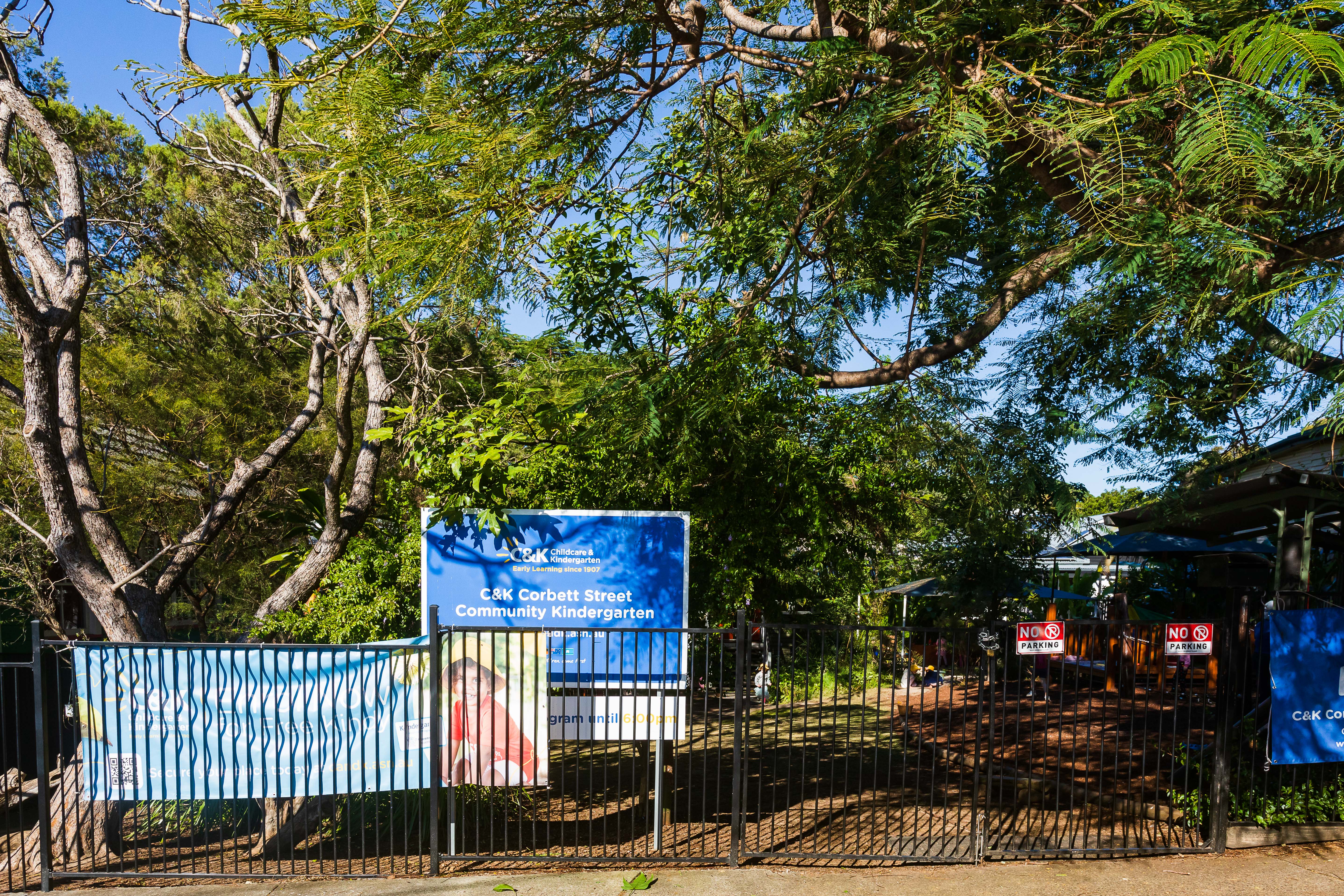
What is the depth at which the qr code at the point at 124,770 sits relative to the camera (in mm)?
6254

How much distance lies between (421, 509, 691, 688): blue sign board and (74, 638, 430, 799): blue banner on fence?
0.80 meters

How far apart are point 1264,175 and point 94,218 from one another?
11.8 metres

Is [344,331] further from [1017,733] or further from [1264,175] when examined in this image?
[1264,175]

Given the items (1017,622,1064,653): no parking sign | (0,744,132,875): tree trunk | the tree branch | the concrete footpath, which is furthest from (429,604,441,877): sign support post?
(1017,622,1064,653): no parking sign

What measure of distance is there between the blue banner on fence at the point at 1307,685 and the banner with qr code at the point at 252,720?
5713 millimetres

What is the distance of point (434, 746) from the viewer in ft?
20.9

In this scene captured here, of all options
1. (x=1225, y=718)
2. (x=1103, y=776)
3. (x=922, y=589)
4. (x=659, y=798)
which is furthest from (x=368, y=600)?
(x=922, y=589)

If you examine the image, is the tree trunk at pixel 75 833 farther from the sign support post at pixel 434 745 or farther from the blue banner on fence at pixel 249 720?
the sign support post at pixel 434 745

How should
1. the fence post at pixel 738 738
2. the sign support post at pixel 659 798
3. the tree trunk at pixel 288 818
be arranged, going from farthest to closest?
A: the tree trunk at pixel 288 818, the sign support post at pixel 659 798, the fence post at pixel 738 738

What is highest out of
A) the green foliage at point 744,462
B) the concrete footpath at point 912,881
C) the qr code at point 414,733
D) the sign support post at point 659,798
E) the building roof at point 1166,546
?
the green foliage at point 744,462

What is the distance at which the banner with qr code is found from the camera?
247 inches

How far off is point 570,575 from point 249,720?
2.48m

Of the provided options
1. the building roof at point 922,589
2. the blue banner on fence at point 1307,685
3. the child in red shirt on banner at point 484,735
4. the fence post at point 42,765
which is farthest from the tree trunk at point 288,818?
the building roof at point 922,589

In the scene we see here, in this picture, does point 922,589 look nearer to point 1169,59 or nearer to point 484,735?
point 484,735
